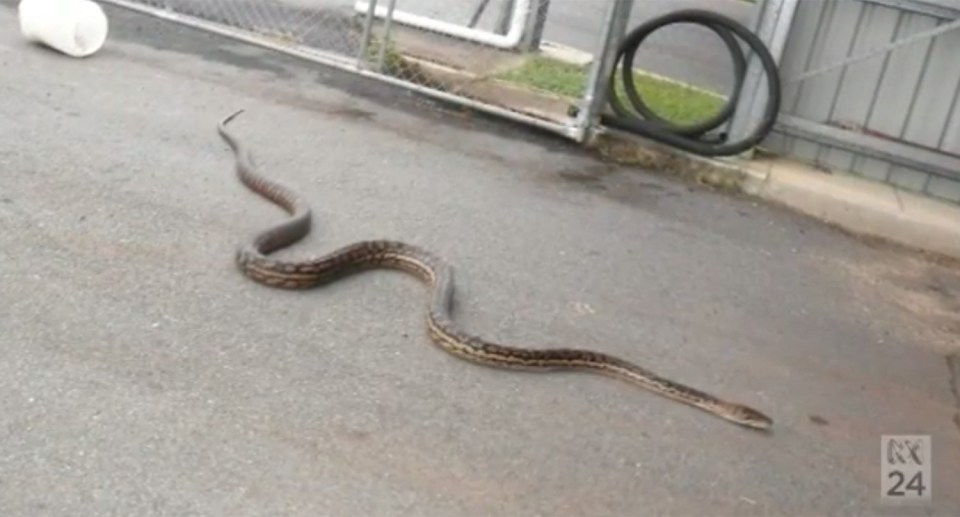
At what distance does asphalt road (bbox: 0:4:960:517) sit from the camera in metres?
4.88

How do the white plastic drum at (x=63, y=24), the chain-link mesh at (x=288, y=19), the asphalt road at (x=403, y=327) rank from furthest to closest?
the chain-link mesh at (x=288, y=19) < the white plastic drum at (x=63, y=24) < the asphalt road at (x=403, y=327)

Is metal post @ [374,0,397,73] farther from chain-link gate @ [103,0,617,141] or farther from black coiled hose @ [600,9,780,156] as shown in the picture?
black coiled hose @ [600,9,780,156]

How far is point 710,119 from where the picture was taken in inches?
401

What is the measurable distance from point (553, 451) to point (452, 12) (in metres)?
9.04

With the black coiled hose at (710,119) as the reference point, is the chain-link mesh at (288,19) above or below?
below

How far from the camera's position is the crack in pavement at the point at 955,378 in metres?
6.56

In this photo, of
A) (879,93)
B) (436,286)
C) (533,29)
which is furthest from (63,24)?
(879,93)

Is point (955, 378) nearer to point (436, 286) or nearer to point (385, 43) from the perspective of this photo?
point (436, 286)

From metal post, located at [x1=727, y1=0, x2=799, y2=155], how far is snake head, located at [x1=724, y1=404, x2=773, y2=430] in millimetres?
4660

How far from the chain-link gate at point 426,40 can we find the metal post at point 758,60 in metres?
1.24

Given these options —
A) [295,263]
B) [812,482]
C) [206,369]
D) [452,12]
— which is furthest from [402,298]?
[452,12]
